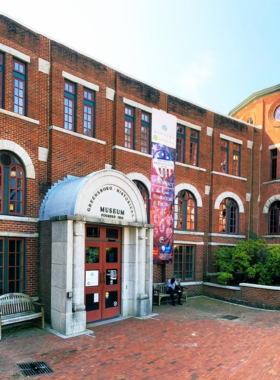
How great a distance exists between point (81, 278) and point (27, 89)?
676 centimetres

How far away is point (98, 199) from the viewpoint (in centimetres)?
1151

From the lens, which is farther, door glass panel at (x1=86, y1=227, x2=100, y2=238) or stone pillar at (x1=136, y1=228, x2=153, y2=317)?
stone pillar at (x1=136, y1=228, x2=153, y2=317)

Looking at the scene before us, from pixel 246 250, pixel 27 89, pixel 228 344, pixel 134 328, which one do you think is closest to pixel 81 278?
pixel 134 328

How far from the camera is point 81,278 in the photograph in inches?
420

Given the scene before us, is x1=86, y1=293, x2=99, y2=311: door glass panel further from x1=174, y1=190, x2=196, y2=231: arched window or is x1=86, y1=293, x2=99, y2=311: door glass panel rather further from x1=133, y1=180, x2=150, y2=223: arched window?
x1=174, y1=190, x2=196, y2=231: arched window

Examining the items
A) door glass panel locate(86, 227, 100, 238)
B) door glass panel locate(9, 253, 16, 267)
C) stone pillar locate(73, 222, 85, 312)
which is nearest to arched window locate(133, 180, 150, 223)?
door glass panel locate(86, 227, 100, 238)

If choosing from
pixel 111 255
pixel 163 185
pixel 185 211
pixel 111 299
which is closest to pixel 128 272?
pixel 111 255

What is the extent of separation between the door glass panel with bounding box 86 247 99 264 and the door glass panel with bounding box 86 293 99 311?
1.10 metres

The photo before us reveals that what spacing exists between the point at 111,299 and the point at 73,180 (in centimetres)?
442

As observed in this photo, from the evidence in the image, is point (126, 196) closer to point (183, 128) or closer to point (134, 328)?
point (134, 328)

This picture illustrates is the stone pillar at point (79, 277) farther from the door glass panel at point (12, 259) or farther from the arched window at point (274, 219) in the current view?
the arched window at point (274, 219)

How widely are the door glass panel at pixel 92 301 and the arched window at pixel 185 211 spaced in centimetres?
658

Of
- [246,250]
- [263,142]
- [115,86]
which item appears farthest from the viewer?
[263,142]

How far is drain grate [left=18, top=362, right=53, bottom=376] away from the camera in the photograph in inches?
295
